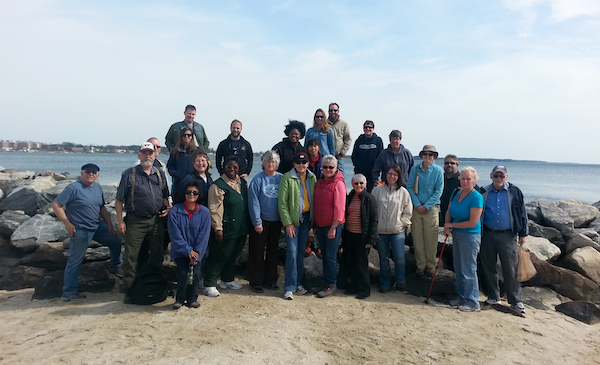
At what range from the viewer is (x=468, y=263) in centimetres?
605

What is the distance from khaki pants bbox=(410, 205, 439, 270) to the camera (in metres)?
6.78

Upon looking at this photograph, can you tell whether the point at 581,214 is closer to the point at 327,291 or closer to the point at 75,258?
the point at 327,291

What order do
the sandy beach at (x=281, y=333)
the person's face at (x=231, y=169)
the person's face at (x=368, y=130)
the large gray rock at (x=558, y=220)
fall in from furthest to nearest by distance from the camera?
the large gray rock at (x=558, y=220) < the person's face at (x=368, y=130) < the person's face at (x=231, y=169) < the sandy beach at (x=281, y=333)

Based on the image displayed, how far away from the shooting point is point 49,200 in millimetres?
10695

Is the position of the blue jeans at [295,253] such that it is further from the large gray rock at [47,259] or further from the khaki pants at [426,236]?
the large gray rock at [47,259]

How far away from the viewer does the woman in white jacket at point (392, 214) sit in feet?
21.3

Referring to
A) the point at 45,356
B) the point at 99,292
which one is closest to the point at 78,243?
the point at 99,292

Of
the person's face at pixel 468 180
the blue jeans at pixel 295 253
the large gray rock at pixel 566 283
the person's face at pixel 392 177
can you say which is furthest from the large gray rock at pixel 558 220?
the blue jeans at pixel 295 253

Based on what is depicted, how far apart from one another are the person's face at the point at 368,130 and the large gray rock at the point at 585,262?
15.9ft

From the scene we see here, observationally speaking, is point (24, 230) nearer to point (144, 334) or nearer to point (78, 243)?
point (78, 243)

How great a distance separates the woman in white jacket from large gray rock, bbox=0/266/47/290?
230 inches

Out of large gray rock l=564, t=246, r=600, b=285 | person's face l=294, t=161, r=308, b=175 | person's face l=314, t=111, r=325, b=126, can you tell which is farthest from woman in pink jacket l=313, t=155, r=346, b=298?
large gray rock l=564, t=246, r=600, b=285

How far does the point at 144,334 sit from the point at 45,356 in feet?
3.34

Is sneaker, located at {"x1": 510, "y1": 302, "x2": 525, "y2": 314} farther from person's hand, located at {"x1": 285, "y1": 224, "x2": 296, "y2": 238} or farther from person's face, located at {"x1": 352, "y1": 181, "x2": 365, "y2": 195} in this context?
person's hand, located at {"x1": 285, "y1": 224, "x2": 296, "y2": 238}
